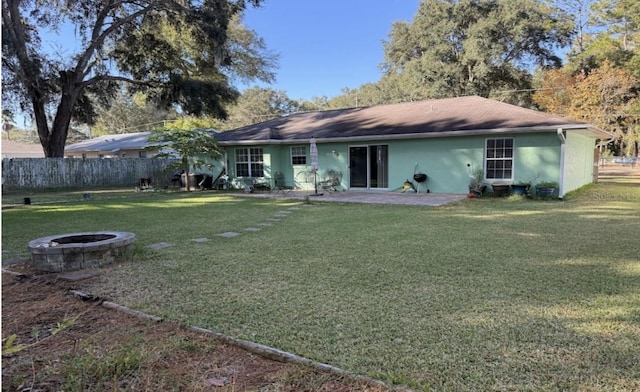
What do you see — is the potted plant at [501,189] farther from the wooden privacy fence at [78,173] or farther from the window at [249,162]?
the wooden privacy fence at [78,173]

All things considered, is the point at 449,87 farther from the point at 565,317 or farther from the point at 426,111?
the point at 565,317

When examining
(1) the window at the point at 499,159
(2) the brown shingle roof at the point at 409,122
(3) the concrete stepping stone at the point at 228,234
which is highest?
(2) the brown shingle roof at the point at 409,122

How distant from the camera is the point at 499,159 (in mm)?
12680

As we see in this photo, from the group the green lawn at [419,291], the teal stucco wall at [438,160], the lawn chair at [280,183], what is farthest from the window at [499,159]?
the lawn chair at [280,183]

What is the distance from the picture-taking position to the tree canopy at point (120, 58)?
16.6 metres

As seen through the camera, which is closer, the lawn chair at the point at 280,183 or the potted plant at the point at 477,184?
the potted plant at the point at 477,184

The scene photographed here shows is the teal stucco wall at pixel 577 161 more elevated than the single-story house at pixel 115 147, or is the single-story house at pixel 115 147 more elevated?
the single-story house at pixel 115 147

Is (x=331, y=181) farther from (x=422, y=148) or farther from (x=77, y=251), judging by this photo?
(x=77, y=251)

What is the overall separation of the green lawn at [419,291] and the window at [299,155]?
8.14 metres

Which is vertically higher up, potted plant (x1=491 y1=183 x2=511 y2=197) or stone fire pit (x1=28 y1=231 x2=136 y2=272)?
potted plant (x1=491 y1=183 x2=511 y2=197)

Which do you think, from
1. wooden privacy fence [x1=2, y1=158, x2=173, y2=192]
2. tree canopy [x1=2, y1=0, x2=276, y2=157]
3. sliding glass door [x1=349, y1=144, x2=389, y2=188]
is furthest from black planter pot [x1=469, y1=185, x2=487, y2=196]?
wooden privacy fence [x1=2, y1=158, x2=173, y2=192]

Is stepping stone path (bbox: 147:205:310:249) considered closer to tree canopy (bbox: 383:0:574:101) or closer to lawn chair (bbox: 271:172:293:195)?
lawn chair (bbox: 271:172:293:195)

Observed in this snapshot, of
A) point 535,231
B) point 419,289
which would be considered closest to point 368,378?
point 419,289

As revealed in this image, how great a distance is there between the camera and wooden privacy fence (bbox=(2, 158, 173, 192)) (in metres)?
17.5
